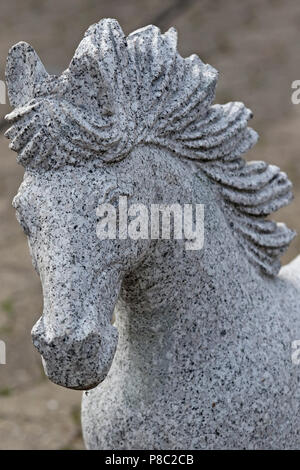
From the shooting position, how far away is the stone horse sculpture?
143cm

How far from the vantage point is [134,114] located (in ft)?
4.88

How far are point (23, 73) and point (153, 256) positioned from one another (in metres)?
0.45

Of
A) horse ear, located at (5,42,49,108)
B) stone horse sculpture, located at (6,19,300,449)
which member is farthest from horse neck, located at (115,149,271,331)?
horse ear, located at (5,42,49,108)

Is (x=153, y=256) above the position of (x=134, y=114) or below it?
below

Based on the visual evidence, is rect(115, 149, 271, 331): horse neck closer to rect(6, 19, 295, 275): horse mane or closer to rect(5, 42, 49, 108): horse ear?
rect(6, 19, 295, 275): horse mane

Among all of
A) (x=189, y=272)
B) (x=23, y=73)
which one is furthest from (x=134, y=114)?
(x=189, y=272)

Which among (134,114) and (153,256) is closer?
(134,114)

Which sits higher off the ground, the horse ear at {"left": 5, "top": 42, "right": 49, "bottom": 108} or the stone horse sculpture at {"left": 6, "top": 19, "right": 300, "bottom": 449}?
the horse ear at {"left": 5, "top": 42, "right": 49, "bottom": 108}

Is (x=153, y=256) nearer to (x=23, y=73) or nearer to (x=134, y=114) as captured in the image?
(x=134, y=114)

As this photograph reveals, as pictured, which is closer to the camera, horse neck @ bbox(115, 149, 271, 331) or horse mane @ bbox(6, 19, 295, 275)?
horse mane @ bbox(6, 19, 295, 275)

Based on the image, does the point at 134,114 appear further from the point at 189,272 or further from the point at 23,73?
the point at 189,272

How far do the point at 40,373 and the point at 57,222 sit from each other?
2.60m

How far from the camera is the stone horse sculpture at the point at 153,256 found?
4.69 ft

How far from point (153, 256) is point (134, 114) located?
309 mm
